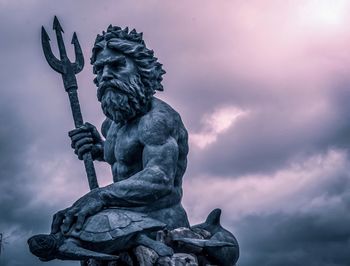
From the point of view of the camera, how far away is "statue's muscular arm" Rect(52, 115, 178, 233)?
25.6 ft

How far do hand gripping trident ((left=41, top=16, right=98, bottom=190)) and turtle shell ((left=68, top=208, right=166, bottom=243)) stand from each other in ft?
4.07

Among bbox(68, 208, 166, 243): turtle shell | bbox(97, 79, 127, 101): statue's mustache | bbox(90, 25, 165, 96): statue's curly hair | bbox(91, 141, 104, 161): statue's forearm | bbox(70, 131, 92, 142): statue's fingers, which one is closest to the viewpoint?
Answer: bbox(68, 208, 166, 243): turtle shell

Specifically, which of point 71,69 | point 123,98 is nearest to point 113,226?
point 123,98

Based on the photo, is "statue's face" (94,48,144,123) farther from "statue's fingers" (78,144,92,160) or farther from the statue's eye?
"statue's fingers" (78,144,92,160)

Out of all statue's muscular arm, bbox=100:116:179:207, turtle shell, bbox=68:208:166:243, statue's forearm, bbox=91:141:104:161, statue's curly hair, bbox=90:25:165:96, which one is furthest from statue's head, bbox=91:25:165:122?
turtle shell, bbox=68:208:166:243

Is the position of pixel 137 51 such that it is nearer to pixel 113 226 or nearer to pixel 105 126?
pixel 105 126

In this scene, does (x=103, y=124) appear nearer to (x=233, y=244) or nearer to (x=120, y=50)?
(x=120, y=50)

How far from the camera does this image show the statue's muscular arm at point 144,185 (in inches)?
308

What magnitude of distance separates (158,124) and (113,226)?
131 centimetres

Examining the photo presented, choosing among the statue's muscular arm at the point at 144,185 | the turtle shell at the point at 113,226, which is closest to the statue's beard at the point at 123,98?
the statue's muscular arm at the point at 144,185

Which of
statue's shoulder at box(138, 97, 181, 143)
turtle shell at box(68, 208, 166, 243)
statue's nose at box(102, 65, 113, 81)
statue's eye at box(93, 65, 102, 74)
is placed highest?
statue's eye at box(93, 65, 102, 74)

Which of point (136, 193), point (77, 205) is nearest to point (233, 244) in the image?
point (136, 193)

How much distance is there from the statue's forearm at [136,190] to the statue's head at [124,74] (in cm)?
88

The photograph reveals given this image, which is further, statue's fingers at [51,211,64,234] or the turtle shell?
statue's fingers at [51,211,64,234]
